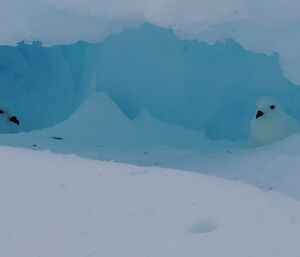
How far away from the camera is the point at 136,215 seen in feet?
9.85

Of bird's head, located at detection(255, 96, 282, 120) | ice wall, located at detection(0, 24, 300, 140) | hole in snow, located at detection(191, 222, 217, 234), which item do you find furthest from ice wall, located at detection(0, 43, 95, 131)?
hole in snow, located at detection(191, 222, 217, 234)

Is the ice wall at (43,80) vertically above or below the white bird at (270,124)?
above

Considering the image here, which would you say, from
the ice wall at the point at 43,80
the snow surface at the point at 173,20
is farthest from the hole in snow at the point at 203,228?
the ice wall at the point at 43,80

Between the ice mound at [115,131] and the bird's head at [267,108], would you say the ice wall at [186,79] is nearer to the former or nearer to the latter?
the ice mound at [115,131]

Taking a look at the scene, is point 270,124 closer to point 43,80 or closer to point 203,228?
point 203,228

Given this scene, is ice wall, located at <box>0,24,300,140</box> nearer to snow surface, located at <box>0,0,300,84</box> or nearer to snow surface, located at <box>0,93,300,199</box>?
snow surface, located at <box>0,93,300,199</box>

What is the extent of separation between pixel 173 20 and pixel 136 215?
106 inches

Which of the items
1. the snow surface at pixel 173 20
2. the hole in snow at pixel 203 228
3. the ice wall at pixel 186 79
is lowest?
the hole in snow at pixel 203 228

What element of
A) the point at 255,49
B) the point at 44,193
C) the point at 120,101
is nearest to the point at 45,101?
the point at 120,101

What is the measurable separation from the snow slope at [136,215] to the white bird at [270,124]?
296cm

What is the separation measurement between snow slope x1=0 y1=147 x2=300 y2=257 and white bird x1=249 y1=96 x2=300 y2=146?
296 centimetres

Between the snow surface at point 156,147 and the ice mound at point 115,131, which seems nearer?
the snow surface at point 156,147

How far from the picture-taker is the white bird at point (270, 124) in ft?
21.1

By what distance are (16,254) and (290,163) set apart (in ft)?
8.06
